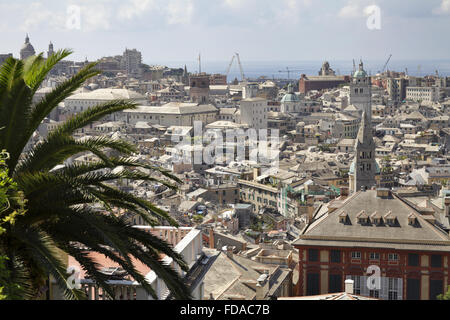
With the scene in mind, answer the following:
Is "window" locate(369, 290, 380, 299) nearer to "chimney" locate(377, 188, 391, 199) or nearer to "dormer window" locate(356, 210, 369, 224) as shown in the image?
"dormer window" locate(356, 210, 369, 224)

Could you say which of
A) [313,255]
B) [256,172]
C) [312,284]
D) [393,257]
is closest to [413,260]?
[393,257]

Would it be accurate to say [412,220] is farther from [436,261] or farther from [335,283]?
[335,283]

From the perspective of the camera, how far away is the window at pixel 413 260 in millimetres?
18328

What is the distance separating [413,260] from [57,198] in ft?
47.3

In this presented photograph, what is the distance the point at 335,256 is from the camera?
62.0ft

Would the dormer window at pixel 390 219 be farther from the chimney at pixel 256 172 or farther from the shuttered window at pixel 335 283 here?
the chimney at pixel 256 172

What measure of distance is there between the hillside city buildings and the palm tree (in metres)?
0.42

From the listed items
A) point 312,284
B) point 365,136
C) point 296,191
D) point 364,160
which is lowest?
point 296,191

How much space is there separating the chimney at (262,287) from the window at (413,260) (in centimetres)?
377

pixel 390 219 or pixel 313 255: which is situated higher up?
pixel 390 219

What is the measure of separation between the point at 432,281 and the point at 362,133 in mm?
16621

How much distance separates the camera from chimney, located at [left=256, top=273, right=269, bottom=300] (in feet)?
51.9

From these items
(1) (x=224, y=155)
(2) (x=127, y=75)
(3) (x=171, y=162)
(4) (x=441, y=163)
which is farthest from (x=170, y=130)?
(2) (x=127, y=75)

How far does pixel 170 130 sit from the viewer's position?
237 ft
